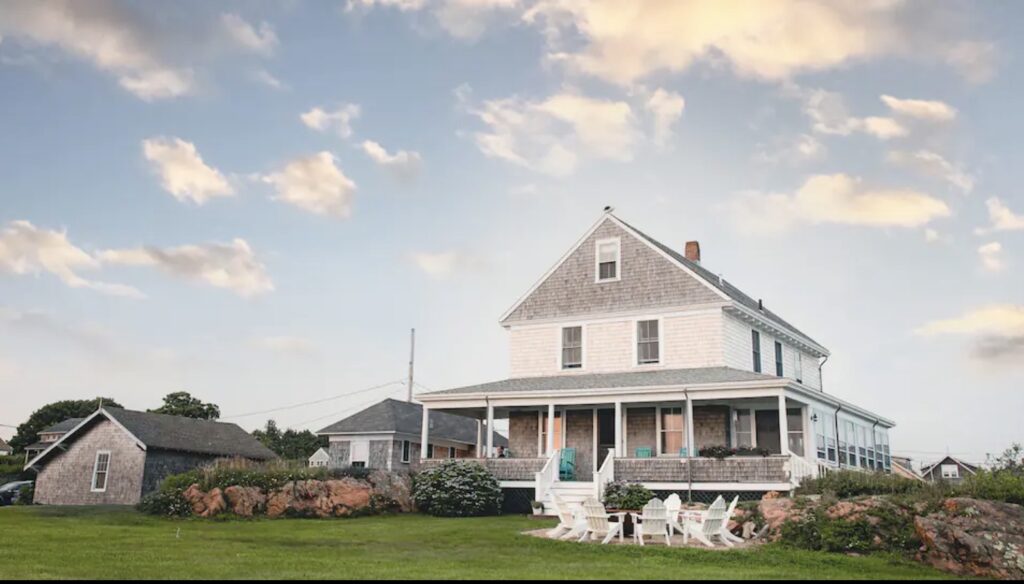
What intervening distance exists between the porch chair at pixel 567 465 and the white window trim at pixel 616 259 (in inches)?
234

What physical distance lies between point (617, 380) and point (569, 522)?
9181 millimetres

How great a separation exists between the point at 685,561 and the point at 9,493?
3602 centimetres

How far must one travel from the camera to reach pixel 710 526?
1597 centimetres

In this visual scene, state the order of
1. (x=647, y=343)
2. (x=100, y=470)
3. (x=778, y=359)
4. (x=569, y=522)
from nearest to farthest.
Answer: (x=569, y=522) → (x=647, y=343) → (x=778, y=359) → (x=100, y=470)

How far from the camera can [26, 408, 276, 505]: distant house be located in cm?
3331

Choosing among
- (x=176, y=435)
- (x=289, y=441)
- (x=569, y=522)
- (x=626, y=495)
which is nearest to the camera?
(x=569, y=522)

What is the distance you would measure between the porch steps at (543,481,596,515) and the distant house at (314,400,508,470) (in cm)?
1783

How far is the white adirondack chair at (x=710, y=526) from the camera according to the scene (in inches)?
626

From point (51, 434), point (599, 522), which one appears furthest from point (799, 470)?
point (51, 434)

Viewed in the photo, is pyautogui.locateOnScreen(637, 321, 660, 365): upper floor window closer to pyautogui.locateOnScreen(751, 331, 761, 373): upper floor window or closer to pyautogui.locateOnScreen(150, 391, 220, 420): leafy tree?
pyautogui.locateOnScreen(751, 331, 761, 373): upper floor window

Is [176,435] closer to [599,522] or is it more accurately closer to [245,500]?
[245,500]

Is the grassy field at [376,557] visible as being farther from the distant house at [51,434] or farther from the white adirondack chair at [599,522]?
the distant house at [51,434]

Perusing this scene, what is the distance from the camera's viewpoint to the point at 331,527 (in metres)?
20.3

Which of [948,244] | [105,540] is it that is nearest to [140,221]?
[105,540]
